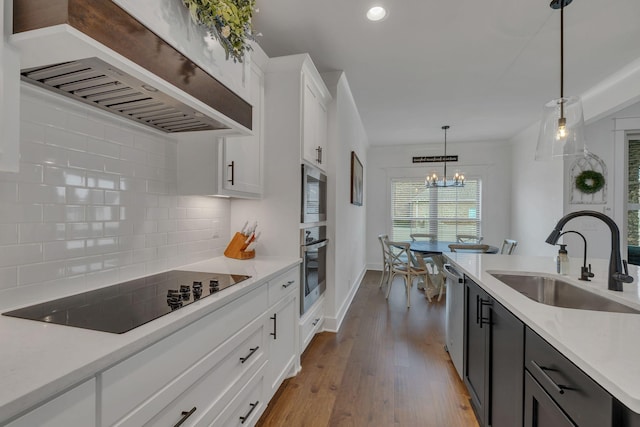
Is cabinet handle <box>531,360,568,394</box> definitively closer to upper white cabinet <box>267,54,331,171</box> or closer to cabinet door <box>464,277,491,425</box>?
cabinet door <box>464,277,491,425</box>

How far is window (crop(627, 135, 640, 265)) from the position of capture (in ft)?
13.0

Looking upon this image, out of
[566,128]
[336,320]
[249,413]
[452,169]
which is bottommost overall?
[336,320]

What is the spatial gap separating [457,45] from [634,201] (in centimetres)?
350

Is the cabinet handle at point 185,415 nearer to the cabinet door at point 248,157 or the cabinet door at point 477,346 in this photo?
the cabinet door at point 248,157

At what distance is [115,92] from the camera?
1.19 m

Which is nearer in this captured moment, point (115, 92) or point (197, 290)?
point (115, 92)

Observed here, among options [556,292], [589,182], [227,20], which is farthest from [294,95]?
[589,182]

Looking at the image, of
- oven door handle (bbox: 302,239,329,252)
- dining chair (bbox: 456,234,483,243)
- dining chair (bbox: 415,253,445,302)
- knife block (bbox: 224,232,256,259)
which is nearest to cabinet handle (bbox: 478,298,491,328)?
oven door handle (bbox: 302,239,329,252)

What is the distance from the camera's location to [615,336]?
2.94ft

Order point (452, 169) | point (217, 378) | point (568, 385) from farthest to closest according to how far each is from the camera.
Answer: point (452, 169)
point (217, 378)
point (568, 385)

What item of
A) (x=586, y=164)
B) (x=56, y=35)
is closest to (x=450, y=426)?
(x=56, y=35)

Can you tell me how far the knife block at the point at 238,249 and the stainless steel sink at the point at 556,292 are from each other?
65.5 inches

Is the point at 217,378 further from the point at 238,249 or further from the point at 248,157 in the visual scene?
the point at 248,157

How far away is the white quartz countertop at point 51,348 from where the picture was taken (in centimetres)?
60
